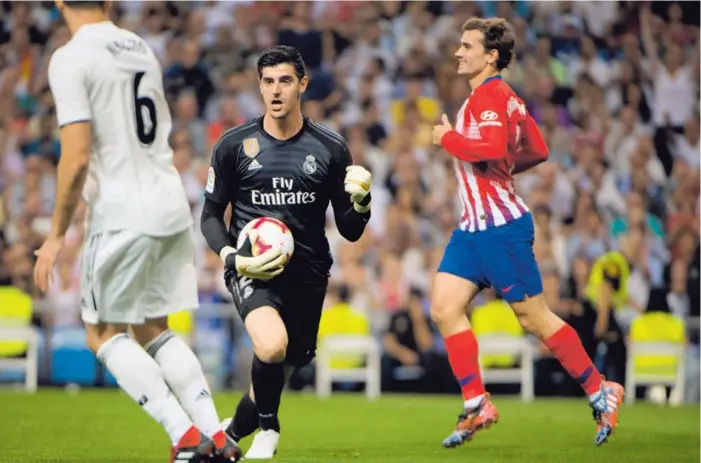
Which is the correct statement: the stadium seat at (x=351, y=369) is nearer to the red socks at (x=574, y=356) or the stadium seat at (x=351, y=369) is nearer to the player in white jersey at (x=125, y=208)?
the red socks at (x=574, y=356)

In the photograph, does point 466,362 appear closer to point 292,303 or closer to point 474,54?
point 292,303

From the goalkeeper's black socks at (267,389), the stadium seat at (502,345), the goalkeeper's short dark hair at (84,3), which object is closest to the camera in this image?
the goalkeeper's short dark hair at (84,3)

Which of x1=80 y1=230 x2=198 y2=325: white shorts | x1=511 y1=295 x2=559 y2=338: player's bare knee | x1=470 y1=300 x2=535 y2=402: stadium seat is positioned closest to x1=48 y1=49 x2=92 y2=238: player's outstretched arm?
x1=80 y1=230 x2=198 y2=325: white shorts

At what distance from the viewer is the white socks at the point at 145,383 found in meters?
6.39

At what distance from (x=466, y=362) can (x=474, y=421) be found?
15.4 inches

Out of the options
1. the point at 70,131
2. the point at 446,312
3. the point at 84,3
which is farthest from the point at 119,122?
the point at 446,312

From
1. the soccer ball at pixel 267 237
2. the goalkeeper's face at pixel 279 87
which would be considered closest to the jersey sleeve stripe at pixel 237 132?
the goalkeeper's face at pixel 279 87

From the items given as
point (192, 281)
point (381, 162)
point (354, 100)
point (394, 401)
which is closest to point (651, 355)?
point (394, 401)

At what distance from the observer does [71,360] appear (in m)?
15.5

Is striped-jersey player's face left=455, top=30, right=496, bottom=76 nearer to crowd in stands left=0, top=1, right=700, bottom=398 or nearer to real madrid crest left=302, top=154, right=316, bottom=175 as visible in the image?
real madrid crest left=302, top=154, right=316, bottom=175

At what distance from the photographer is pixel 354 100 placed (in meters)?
18.2

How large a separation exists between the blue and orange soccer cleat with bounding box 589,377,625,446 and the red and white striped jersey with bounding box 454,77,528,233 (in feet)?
4.08

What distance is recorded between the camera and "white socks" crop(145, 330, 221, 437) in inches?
259

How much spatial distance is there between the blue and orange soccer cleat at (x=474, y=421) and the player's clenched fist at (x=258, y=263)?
1792 mm
